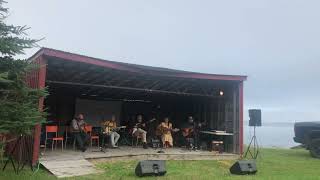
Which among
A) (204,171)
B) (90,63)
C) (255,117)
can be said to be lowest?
(204,171)

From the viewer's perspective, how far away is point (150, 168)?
10008mm

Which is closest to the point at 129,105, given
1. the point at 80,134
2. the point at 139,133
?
the point at 139,133

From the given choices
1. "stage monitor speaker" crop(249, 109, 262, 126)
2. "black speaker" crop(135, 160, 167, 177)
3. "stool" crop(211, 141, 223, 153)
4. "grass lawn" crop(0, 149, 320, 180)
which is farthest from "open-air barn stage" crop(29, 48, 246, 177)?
"black speaker" crop(135, 160, 167, 177)

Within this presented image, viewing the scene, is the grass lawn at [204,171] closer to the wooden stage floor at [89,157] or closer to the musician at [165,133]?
the wooden stage floor at [89,157]

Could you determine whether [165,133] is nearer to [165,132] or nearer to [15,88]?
[165,132]

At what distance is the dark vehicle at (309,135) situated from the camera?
15777 mm

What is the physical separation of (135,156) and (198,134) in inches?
154

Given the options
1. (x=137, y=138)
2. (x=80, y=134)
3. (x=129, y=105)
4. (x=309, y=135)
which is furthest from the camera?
(x=129, y=105)

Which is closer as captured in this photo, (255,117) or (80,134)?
(80,134)

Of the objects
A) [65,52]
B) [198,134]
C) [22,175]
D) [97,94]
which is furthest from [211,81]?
[22,175]

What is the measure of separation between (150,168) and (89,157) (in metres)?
2.39

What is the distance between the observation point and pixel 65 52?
36.6 ft

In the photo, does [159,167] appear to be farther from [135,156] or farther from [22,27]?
[22,27]

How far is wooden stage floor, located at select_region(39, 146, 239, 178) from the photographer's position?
10367 millimetres
